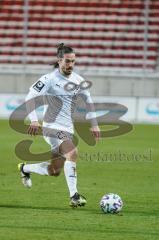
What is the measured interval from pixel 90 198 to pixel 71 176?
1181 mm

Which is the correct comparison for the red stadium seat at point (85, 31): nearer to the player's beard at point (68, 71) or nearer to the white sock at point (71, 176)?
the player's beard at point (68, 71)

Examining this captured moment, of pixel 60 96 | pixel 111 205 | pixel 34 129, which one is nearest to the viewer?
pixel 111 205

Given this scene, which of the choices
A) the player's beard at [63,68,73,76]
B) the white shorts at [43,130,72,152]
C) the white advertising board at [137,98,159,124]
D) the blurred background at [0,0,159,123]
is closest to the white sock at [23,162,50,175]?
the white shorts at [43,130,72,152]

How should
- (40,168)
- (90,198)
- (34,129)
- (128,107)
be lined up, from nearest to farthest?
(34,129) → (40,168) → (90,198) → (128,107)

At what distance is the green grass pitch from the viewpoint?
338 inches

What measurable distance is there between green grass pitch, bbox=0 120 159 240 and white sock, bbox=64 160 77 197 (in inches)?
10.9

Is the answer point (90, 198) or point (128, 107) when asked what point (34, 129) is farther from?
point (128, 107)

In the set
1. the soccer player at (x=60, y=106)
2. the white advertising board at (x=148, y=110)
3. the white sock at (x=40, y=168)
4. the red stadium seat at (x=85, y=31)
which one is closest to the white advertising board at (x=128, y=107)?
the white advertising board at (x=148, y=110)

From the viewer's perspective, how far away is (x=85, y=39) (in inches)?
1222

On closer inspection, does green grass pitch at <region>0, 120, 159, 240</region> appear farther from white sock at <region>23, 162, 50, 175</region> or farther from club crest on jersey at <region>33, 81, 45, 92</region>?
club crest on jersey at <region>33, 81, 45, 92</region>

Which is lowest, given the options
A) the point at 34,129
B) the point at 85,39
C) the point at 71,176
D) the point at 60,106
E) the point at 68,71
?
the point at 71,176

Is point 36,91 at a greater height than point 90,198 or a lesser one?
greater

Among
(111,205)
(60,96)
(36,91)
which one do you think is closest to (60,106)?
(60,96)

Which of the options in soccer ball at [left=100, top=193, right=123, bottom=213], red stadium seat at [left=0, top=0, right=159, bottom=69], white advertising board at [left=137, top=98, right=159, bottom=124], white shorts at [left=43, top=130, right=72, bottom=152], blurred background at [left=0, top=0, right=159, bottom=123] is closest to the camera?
soccer ball at [left=100, top=193, right=123, bottom=213]
